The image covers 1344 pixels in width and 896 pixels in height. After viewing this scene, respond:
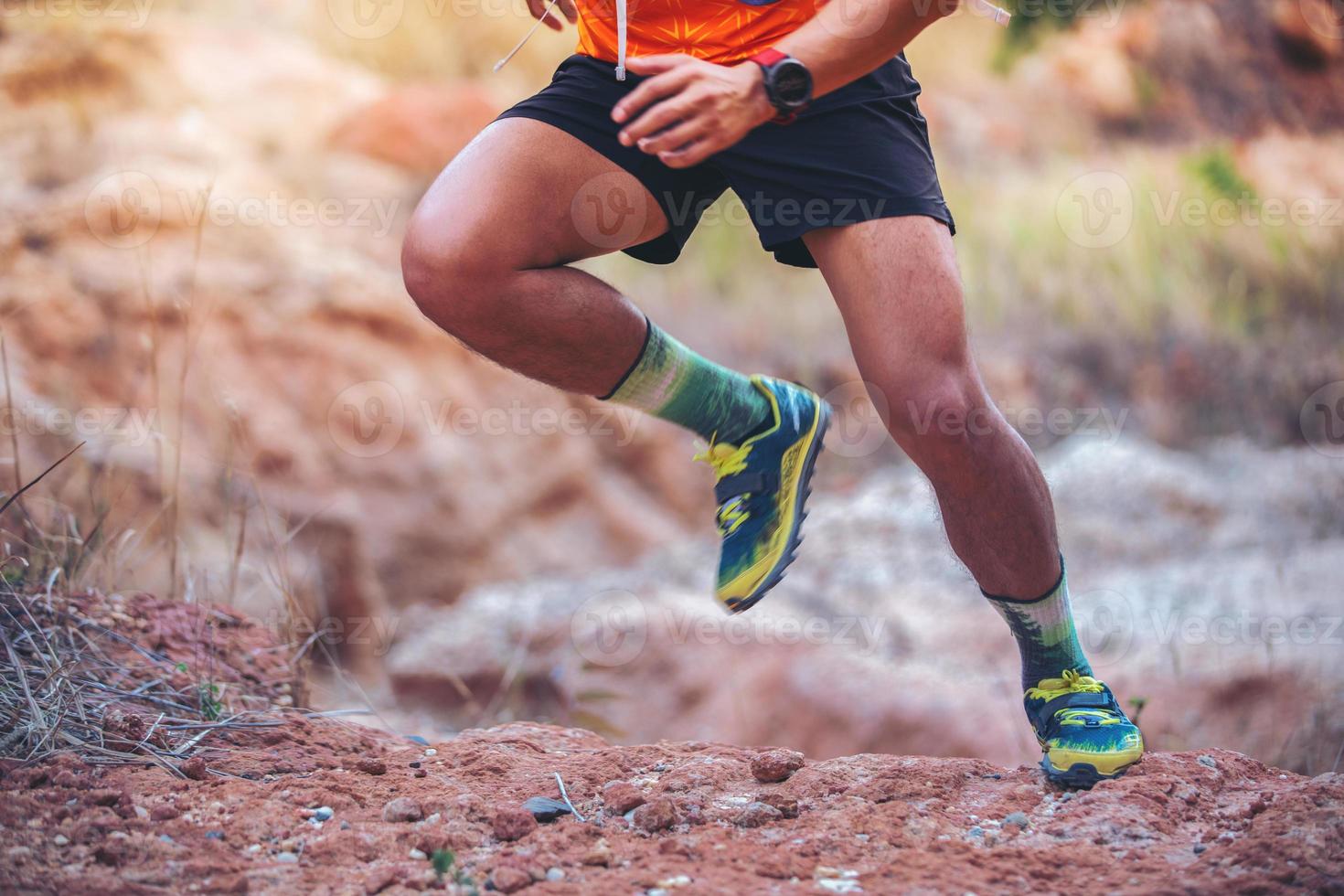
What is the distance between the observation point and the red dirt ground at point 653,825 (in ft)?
4.98

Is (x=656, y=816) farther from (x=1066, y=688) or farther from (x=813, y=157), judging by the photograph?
(x=813, y=157)

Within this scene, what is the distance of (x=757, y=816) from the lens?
1776mm

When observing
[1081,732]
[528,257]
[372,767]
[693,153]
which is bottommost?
[372,767]

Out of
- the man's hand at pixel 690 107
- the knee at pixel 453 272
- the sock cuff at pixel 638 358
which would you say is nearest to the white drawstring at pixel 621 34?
the man's hand at pixel 690 107

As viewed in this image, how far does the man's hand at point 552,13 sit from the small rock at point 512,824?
145 cm

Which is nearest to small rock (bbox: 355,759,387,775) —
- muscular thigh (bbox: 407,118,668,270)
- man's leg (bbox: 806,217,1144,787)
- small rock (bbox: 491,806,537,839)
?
small rock (bbox: 491,806,537,839)

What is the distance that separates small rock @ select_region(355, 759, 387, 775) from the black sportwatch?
1.27 metres

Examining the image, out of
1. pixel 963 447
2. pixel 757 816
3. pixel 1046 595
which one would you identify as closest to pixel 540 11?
pixel 963 447

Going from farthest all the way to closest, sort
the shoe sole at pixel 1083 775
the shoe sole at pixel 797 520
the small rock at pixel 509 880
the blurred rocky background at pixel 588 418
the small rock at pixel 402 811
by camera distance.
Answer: the blurred rocky background at pixel 588 418 < the shoe sole at pixel 797 520 < the shoe sole at pixel 1083 775 < the small rock at pixel 402 811 < the small rock at pixel 509 880

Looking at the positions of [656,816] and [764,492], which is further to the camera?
[764,492]

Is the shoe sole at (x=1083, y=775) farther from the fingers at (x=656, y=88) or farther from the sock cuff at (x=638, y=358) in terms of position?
the fingers at (x=656, y=88)

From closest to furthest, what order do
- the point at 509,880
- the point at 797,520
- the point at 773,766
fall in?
the point at 509,880 < the point at 773,766 < the point at 797,520

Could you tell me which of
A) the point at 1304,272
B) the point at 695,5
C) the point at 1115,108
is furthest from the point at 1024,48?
the point at 695,5

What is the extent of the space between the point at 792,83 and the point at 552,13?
88cm
